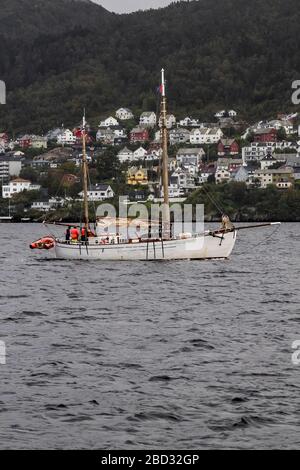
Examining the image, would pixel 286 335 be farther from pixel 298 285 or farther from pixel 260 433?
pixel 298 285

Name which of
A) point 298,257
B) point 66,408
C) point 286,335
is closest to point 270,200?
point 298,257

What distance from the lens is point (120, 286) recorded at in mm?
53312

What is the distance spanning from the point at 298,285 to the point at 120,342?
23504mm

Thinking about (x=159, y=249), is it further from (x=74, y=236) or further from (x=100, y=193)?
(x=100, y=193)

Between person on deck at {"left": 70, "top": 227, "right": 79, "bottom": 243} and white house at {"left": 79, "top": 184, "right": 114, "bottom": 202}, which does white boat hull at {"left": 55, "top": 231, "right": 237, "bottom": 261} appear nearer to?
person on deck at {"left": 70, "top": 227, "right": 79, "bottom": 243}

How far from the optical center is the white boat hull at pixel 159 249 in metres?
66.9

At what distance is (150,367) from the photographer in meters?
27.9

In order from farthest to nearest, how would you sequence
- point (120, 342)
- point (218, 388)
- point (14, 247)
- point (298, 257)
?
point (14, 247) → point (298, 257) → point (120, 342) → point (218, 388)

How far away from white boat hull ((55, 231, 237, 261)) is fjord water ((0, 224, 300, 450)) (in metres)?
13.6

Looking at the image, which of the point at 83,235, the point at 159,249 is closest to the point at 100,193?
the point at 83,235

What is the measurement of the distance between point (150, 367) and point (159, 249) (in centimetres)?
3910

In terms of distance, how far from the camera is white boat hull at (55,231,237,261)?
66.9 meters

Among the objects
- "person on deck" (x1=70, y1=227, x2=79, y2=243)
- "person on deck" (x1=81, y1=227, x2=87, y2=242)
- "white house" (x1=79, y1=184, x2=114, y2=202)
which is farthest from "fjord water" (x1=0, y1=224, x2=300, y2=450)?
"white house" (x1=79, y1=184, x2=114, y2=202)

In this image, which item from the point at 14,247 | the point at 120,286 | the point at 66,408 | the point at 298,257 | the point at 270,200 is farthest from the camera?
the point at 270,200
